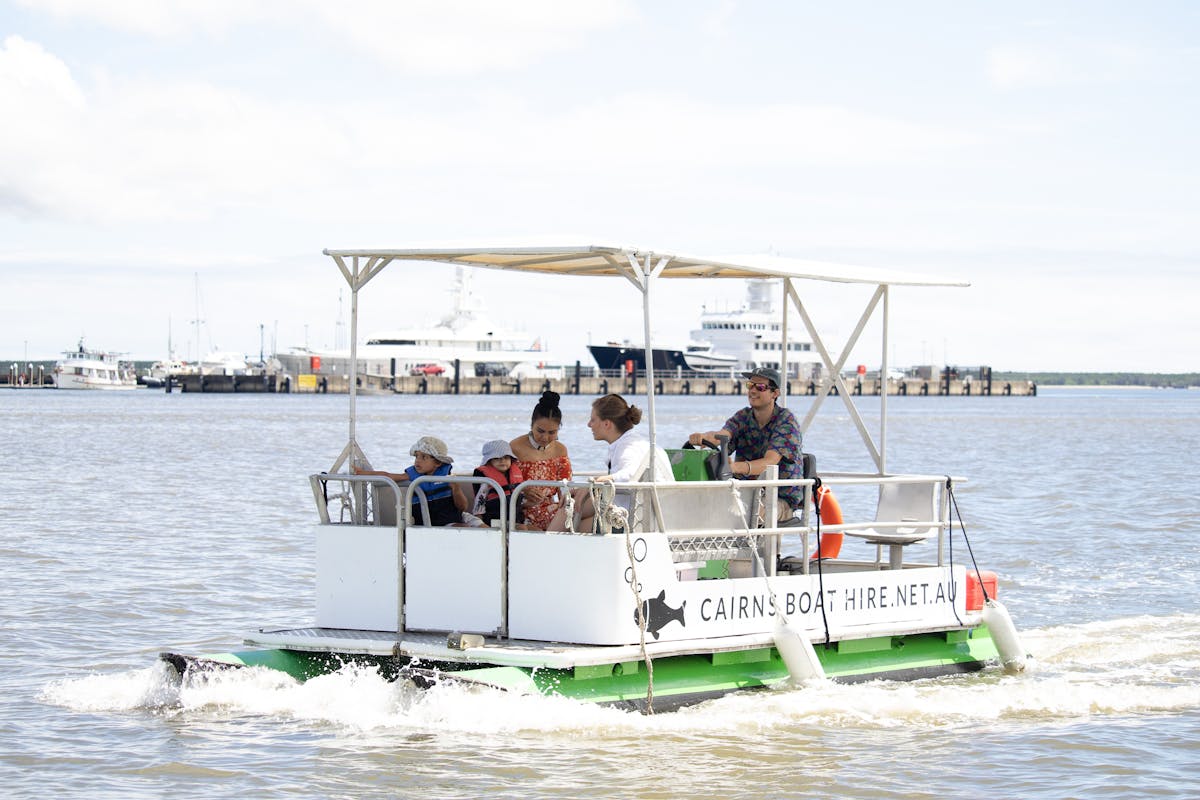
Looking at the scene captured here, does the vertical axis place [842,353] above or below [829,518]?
above

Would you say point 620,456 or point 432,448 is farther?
point 432,448

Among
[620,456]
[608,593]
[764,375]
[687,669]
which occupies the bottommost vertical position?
[687,669]

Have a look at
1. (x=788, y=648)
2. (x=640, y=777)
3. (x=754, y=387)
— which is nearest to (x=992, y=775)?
(x=788, y=648)

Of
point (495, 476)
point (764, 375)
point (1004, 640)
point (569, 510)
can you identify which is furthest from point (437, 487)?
point (1004, 640)

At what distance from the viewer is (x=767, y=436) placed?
10.7 meters

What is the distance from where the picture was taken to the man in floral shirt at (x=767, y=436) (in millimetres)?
10484

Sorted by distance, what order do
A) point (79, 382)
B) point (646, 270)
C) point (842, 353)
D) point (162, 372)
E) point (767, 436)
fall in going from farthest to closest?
point (162, 372) < point (79, 382) < point (842, 353) < point (767, 436) < point (646, 270)

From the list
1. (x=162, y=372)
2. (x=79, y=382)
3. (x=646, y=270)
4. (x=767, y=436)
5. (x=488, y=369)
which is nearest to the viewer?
(x=646, y=270)

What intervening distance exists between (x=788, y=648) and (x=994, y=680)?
2.37 m

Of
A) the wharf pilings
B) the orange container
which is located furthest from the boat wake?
the wharf pilings

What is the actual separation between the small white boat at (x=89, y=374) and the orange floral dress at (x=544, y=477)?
136 meters

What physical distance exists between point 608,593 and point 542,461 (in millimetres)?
1123

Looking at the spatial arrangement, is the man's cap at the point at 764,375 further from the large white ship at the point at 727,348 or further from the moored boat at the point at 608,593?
the large white ship at the point at 727,348

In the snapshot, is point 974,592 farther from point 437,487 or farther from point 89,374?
point 89,374
